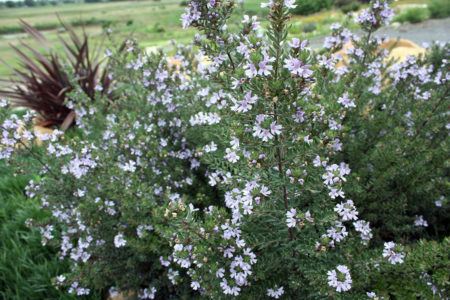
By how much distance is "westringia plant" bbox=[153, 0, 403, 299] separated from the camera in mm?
1348

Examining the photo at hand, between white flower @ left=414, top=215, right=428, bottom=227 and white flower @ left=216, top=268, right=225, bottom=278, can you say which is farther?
white flower @ left=414, top=215, right=428, bottom=227

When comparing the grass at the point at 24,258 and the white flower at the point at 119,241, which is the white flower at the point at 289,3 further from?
the grass at the point at 24,258

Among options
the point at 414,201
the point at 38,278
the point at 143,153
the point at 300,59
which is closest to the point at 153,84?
the point at 143,153

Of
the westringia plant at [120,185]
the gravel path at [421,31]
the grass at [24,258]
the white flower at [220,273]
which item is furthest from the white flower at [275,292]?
the gravel path at [421,31]

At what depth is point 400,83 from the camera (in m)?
2.92

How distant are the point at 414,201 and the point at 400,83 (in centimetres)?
117

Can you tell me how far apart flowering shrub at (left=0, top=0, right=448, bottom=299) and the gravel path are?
5872 mm

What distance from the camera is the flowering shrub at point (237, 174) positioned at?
4.97ft

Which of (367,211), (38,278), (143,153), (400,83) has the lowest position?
(38,278)

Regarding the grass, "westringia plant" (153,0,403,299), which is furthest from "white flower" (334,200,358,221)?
the grass

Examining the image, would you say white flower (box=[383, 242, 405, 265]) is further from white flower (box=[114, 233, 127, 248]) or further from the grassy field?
the grassy field

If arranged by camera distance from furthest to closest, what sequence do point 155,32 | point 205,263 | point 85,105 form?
1. point 155,32
2. point 85,105
3. point 205,263

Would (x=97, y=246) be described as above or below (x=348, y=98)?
below

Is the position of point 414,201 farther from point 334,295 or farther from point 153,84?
point 153,84
